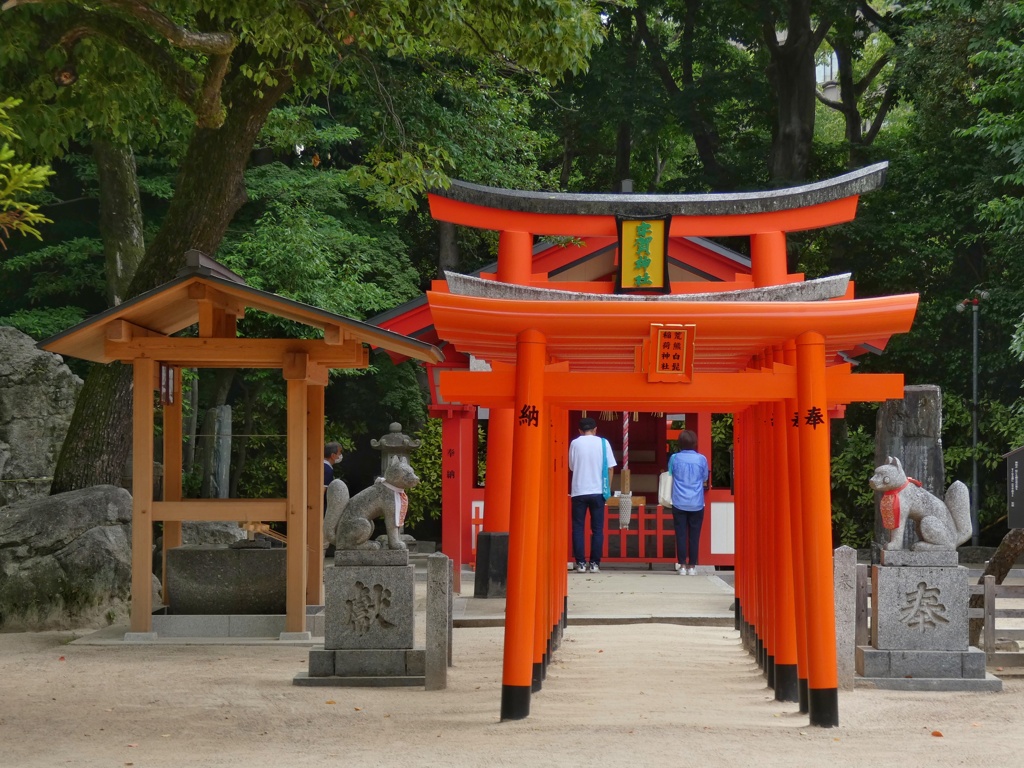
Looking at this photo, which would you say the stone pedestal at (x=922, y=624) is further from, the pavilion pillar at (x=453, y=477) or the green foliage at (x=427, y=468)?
the green foliage at (x=427, y=468)

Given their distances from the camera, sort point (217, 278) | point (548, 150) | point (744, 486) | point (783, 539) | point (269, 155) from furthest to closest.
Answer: point (548, 150) < point (269, 155) < point (744, 486) < point (217, 278) < point (783, 539)

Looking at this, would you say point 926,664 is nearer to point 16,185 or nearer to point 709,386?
point 709,386

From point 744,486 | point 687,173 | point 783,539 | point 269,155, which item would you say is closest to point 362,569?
point 783,539

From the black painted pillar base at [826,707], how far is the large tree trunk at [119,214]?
39.4ft

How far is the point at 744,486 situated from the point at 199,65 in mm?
8278

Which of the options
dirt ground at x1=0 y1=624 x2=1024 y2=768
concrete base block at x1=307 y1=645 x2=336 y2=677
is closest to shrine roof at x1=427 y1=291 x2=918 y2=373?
dirt ground at x1=0 y1=624 x2=1024 y2=768

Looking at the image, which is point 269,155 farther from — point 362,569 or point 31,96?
point 362,569

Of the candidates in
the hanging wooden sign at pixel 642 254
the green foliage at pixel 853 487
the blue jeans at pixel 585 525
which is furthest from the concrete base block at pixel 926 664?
the green foliage at pixel 853 487

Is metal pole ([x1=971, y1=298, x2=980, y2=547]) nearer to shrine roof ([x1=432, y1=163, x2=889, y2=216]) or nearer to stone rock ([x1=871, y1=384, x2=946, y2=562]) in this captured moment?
stone rock ([x1=871, y1=384, x2=946, y2=562])

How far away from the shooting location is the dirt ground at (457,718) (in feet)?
20.3

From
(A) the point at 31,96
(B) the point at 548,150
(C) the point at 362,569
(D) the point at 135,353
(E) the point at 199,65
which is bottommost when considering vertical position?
(C) the point at 362,569

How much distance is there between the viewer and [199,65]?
1434cm

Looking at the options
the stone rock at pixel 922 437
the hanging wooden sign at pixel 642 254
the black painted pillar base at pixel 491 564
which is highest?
the hanging wooden sign at pixel 642 254

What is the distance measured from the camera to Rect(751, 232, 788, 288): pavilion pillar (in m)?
10.6
